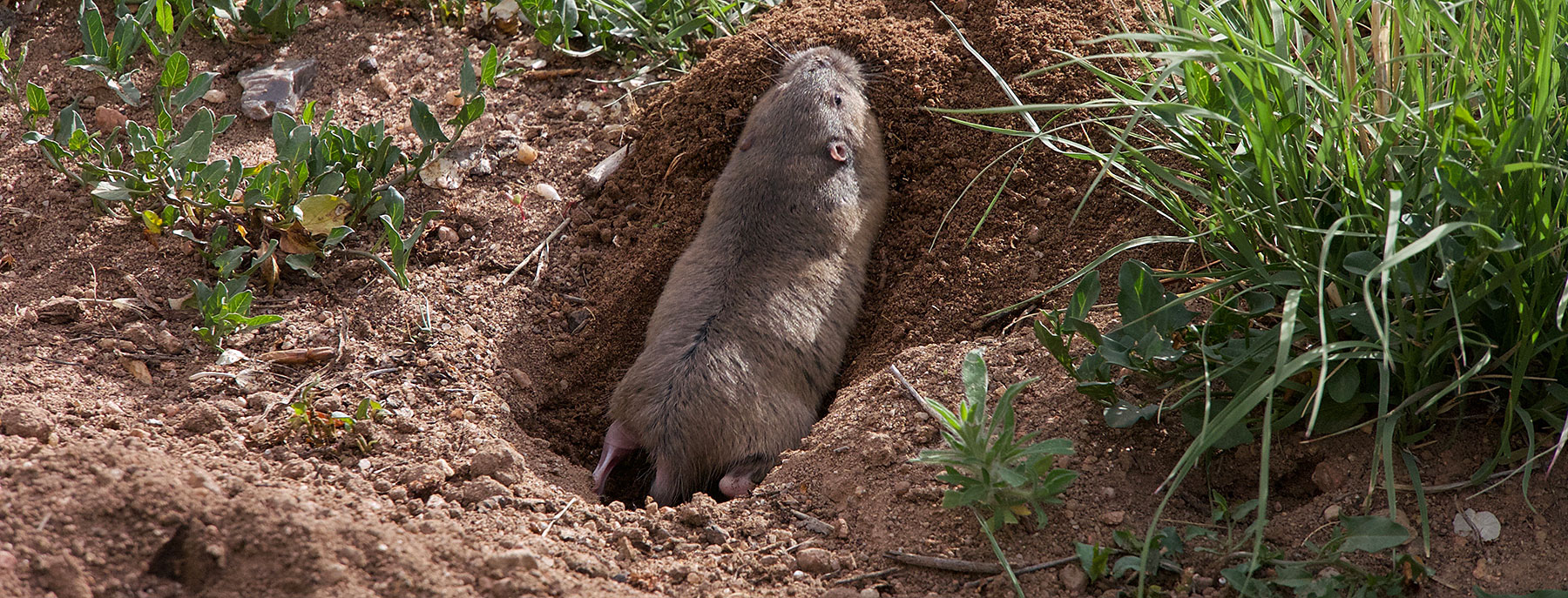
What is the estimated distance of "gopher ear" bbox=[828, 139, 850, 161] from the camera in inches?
165

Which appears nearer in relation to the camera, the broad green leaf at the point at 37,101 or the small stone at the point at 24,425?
the small stone at the point at 24,425

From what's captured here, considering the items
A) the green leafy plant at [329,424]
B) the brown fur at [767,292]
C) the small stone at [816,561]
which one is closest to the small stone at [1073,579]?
the small stone at [816,561]

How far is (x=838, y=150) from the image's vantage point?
13.8 feet

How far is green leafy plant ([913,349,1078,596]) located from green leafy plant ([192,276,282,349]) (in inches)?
84.2

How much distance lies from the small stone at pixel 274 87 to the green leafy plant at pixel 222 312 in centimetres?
116

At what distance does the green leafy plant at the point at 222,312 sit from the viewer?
10.3ft

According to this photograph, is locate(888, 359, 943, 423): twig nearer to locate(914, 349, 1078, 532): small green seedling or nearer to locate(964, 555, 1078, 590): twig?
locate(914, 349, 1078, 532): small green seedling

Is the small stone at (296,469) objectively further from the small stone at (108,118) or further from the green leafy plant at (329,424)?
the small stone at (108,118)

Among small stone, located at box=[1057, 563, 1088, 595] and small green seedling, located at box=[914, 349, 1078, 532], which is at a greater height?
small green seedling, located at box=[914, 349, 1078, 532]

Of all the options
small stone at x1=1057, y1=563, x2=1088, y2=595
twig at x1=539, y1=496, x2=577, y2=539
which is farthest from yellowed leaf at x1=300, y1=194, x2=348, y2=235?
small stone at x1=1057, y1=563, x2=1088, y2=595

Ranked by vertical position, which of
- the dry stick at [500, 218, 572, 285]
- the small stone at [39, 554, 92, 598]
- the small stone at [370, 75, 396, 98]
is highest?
the small stone at [370, 75, 396, 98]

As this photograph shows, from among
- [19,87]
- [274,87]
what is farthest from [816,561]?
[19,87]

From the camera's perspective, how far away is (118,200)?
11.4 feet

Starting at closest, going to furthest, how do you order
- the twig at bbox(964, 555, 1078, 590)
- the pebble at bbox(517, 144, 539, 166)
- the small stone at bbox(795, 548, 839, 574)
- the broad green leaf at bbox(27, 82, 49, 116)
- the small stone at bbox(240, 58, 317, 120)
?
the twig at bbox(964, 555, 1078, 590), the small stone at bbox(795, 548, 839, 574), the broad green leaf at bbox(27, 82, 49, 116), the small stone at bbox(240, 58, 317, 120), the pebble at bbox(517, 144, 539, 166)
